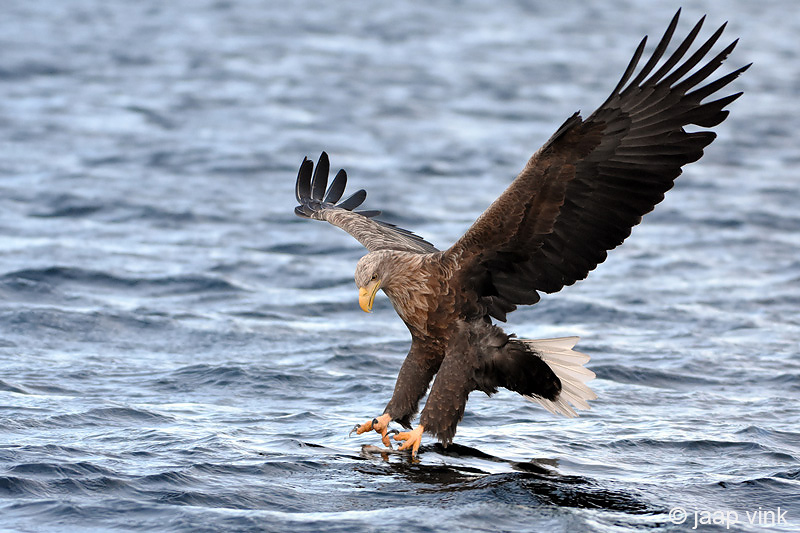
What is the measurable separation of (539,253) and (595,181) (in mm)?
472

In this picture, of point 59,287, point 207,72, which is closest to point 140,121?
point 207,72

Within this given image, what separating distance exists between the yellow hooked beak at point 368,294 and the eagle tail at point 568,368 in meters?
0.82

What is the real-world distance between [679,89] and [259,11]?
67.8 ft

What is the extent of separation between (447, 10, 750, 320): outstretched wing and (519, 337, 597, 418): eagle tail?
0.99ft

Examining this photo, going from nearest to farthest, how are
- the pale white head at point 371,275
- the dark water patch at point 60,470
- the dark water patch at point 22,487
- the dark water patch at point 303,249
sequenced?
the dark water patch at point 22,487 < the dark water patch at point 60,470 < the pale white head at point 371,275 < the dark water patch at point 303,249

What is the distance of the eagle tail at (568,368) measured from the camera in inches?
231

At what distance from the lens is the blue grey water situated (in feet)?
16.9

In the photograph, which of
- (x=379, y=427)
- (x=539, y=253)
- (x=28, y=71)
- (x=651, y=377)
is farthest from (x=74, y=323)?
(x=28, y=71)

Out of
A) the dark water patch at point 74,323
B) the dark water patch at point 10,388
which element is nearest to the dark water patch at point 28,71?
the dark water patch at point 74,323

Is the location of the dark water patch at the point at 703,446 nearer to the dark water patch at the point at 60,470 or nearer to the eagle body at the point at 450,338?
the eagle body at the point at 450,338

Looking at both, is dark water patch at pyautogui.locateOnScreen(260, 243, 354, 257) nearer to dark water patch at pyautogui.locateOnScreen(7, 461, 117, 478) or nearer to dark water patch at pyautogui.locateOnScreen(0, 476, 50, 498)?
dark water patch at pyautogui.locateOnScreen(7, 461, 117, 478)

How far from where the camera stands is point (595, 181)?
220 inches

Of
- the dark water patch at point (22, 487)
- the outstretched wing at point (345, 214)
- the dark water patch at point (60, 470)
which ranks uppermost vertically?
the outstretched wing at point (345, 214)

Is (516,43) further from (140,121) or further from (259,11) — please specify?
(140,121)
